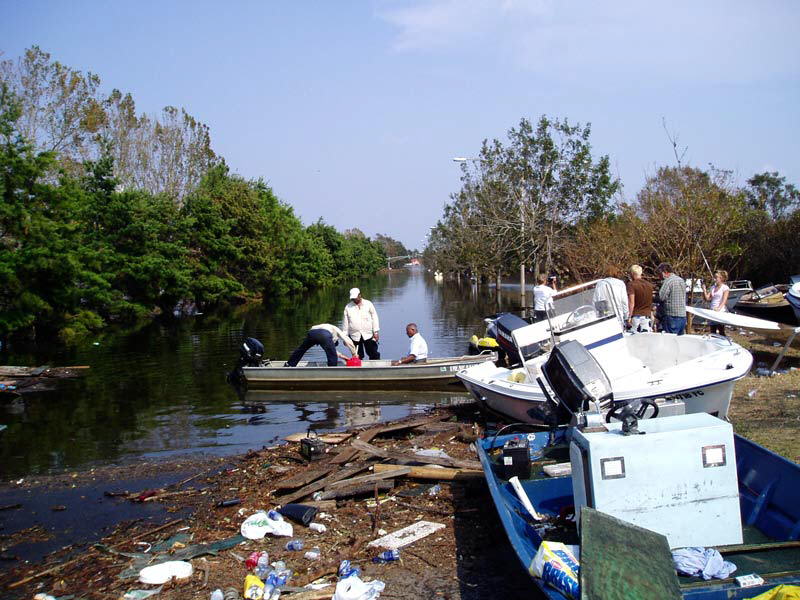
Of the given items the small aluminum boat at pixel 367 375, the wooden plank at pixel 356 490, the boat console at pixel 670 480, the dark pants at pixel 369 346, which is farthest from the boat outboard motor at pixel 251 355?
the boat console at pixel 670 480

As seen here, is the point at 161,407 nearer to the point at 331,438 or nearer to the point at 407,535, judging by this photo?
the point at 331,438

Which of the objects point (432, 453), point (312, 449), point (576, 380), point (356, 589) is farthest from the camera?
point (312, 449)

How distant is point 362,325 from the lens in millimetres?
16688

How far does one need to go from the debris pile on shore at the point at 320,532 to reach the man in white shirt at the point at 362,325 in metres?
6.89

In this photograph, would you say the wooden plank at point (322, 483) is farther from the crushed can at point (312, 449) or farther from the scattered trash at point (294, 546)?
the scattered trash at point (294, 546)

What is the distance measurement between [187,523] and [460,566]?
3.38 meters

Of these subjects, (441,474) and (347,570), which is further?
(441,474)

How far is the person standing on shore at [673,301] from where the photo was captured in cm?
1265

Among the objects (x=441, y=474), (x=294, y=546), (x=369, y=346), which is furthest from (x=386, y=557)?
(x=369, y=346)

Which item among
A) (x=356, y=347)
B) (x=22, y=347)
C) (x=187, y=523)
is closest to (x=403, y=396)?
(x=356, y=347)

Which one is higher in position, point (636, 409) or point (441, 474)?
point (636, 409)

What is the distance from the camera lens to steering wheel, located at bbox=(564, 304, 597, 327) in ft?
33.8

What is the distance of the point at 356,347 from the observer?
55.0ft

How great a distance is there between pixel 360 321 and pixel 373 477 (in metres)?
8.77
